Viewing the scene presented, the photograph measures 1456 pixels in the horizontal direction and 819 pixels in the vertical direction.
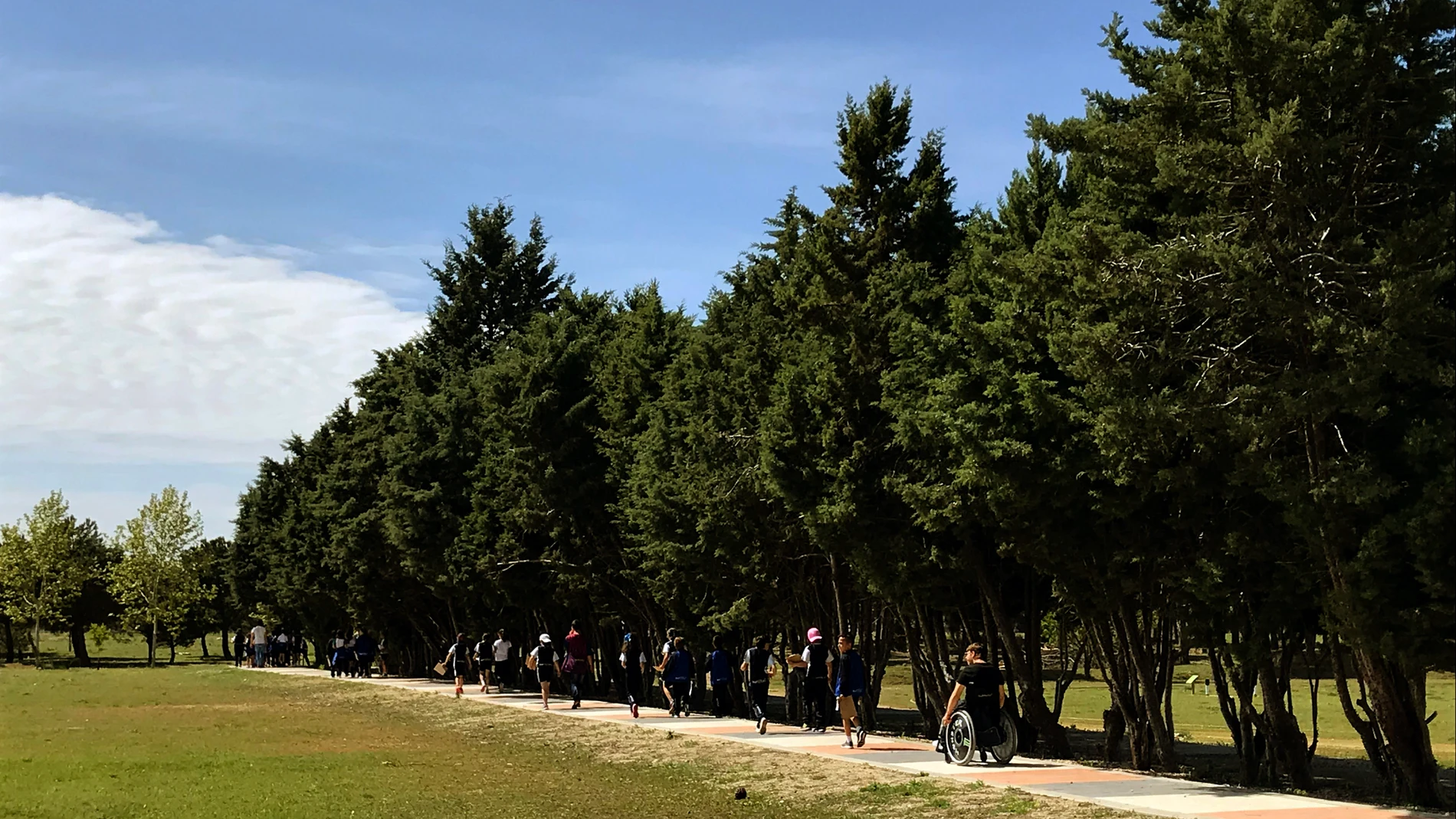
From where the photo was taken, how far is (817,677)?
24219 mm

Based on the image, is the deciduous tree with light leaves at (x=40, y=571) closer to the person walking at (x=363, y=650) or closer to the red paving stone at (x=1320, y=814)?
the person walking at (x=363, y=650)

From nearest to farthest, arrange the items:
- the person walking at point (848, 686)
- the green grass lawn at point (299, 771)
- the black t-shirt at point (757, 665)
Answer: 1. the green grass lawn at point (299, 771)
2. the person walking at point (848, 686)
3. the black t-shirt at point (757, 665)

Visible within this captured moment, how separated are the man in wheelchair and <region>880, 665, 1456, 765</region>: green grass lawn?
5321 millimetres

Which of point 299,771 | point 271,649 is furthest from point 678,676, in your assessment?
point 271,649

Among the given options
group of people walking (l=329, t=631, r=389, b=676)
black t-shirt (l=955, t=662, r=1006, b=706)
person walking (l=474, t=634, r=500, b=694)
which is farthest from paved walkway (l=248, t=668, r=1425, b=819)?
group of people walking (l=329, t=631, r=389, b=676)

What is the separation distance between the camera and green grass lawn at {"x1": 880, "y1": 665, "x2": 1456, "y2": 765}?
98.4 feet

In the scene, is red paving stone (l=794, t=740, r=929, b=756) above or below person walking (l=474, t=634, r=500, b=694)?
below

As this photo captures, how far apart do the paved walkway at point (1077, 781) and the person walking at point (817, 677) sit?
40 centimetres

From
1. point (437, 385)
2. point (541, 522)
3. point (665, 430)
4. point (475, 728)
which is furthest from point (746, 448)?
point (437, 385)

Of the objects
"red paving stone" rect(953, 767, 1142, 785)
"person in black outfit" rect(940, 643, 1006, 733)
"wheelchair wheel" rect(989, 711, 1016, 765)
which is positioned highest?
"person in black outfit" rect(940, 643, 1006, 733)

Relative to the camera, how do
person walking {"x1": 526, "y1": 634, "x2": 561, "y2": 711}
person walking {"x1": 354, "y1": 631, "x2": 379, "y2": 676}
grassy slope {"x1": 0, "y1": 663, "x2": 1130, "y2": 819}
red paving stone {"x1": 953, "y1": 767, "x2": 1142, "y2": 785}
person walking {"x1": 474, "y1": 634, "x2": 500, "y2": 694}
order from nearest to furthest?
grassy slope {"x1": 0, "y1": 663, "x2": 1130, "y2": 819}
red paving stone {"x1": 953, "y1": 767, "x2": 1142, "y2": 785}
person walking {"x1": 526, "y1": 634, "x2": 561, "y2": 711}
person walking {"x1": 474, "y1": 634, "x2": 500, "y2": 694}
person walking {"x1": 354, "y1": 631, "x2": 379, "y2": 676}

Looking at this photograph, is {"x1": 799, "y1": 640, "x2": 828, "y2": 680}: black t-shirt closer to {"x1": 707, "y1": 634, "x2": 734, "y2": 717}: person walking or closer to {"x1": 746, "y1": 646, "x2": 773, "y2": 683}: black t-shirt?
{"x1": 746, "y1": 646, "x2": 773, "y2": 683}: black t-shirt

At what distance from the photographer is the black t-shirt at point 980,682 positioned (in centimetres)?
1850

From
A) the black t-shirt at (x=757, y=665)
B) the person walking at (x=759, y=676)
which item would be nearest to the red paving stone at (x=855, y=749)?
the person walking at (x=759, y=676)
